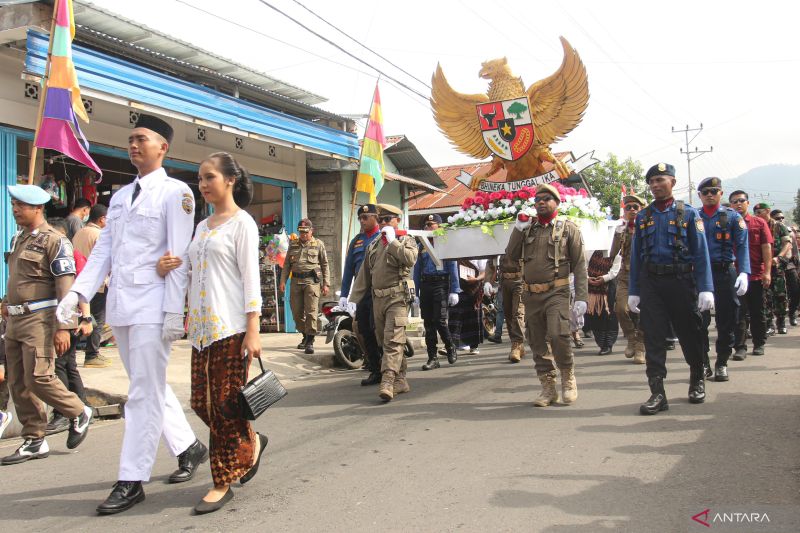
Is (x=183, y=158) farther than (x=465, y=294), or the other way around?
(x=183, y=158)

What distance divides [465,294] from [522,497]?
6.93 m

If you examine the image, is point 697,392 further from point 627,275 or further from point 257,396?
point 257,396

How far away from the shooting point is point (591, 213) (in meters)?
7.84

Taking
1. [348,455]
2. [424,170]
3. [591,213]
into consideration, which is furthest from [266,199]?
[348,455]

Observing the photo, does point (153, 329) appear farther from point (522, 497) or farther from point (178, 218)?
point (522, 497)

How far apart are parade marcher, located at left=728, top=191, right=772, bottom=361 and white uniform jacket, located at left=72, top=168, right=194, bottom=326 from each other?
7008 mm

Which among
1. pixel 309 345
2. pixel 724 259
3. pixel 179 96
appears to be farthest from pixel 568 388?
pixel 179 96

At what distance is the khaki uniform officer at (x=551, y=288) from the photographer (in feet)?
20.7

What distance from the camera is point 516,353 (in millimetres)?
9422

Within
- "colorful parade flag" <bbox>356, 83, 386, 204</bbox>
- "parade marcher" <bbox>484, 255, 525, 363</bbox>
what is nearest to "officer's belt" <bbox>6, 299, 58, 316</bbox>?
"parade marcher" <bbox>484, 255, 525, 363</bbox>

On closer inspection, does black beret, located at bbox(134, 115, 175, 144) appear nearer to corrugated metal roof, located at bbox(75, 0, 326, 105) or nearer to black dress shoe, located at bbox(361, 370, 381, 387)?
black dress shoe, located at bbox(361, 370, 381, 387)

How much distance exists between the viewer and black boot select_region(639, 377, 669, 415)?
5625 mm

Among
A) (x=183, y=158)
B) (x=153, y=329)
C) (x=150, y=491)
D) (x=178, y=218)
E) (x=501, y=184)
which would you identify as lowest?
(x=150, y=491)

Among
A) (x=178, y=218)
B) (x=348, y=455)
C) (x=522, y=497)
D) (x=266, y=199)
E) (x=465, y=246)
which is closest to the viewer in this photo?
(x=522, y=497)
